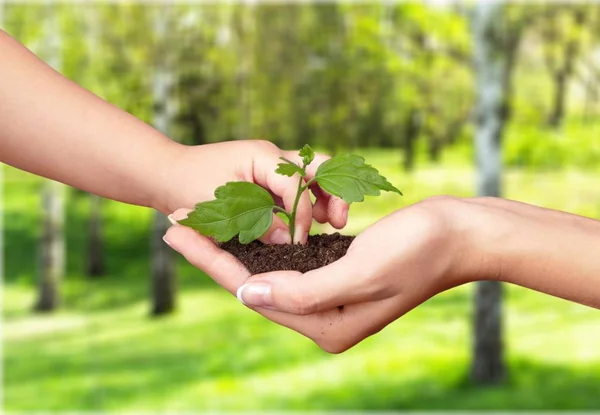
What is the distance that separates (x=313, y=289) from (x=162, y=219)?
15.4ft

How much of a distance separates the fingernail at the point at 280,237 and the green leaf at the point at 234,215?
A: 0.36 feet

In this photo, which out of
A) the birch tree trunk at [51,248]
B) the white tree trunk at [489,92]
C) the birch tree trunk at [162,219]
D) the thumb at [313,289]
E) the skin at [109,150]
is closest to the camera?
the thumb at [313,289]

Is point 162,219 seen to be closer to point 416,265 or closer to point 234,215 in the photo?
point 234,215

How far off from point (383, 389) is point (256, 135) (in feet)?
6.98

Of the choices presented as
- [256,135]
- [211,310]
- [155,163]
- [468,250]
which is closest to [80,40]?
[256,135]

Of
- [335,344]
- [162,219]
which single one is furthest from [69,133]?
[162,219]

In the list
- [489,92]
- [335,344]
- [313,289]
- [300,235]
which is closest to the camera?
[313,289]

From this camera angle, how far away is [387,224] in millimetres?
1320

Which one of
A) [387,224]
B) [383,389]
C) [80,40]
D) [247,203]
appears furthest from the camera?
[80,40]

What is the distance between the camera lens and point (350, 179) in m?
1.42

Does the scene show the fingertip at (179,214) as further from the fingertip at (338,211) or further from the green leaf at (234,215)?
the fingertip at (338,211)

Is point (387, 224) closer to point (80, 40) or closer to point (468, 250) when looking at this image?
point (468, 250)

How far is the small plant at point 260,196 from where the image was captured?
1397 millimetres

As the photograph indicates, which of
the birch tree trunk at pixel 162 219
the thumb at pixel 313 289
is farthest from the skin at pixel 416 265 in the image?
the birch tree trunk at pixel 162 219
